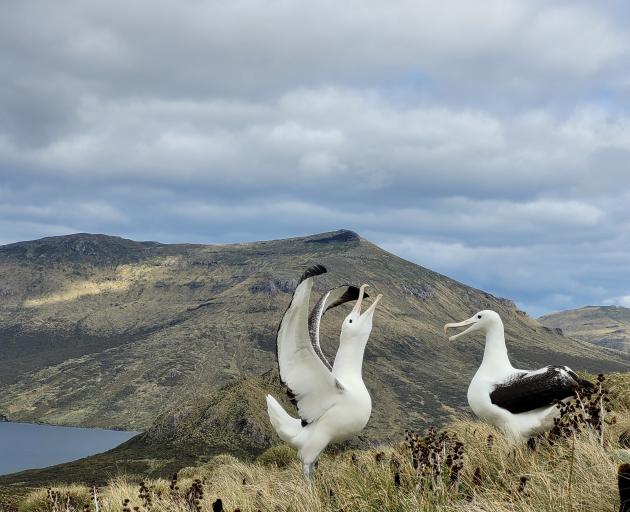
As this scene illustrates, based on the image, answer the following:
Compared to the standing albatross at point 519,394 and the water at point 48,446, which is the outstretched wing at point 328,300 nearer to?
the standing albatross at point 519,394

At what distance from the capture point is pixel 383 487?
6.52 meters

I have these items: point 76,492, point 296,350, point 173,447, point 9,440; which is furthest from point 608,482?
point 9,440

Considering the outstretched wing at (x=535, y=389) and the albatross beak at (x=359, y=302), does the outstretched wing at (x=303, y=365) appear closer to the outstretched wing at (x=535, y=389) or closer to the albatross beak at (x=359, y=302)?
the albatross beak at (x=359, y=302)

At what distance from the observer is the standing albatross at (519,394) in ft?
28.3

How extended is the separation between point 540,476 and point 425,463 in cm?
117

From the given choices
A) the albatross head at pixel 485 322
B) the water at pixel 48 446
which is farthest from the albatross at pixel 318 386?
the water at pixel 48 446

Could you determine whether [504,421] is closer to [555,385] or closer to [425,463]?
[555,385]

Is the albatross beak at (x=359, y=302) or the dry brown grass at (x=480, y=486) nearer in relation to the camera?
the dry brown grass at (x=480, y=486)

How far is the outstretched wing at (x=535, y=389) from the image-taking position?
859 cm

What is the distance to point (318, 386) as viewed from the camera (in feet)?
28.1

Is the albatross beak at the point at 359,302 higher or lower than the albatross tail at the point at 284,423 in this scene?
higher

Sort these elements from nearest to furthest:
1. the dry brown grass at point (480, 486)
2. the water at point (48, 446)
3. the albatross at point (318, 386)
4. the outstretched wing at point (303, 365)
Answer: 1. the dry brown grass at point (480, 486)
2. the outstretched wing at point (303, 365)
3. the albatross at point (318, 386)
4. the water at point (48, 446)

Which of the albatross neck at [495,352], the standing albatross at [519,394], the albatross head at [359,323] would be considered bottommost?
the standing albatross at [519,394]

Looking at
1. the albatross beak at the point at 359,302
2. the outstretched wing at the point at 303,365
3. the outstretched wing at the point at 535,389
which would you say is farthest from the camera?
the albatross beak at the point at 359,302
